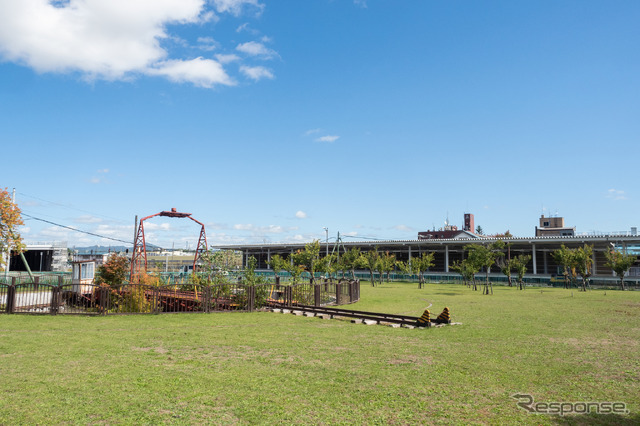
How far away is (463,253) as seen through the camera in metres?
69.3

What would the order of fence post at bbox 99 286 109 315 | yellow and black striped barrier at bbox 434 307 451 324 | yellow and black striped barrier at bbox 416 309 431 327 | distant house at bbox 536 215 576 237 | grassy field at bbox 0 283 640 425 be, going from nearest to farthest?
grassy field at bbox 0 283 640 425 < yellow and black striped barrier at bbox 416 309 431 327 < yellow and black striped barrier at bbox 434 307 451 324 < fence post at bbox 99 286 109 315 < distant house at bbox 536 215 576 237

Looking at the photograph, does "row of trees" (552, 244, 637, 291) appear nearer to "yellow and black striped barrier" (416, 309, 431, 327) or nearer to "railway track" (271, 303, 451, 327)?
"railway track" (271, 303, 451, 327)

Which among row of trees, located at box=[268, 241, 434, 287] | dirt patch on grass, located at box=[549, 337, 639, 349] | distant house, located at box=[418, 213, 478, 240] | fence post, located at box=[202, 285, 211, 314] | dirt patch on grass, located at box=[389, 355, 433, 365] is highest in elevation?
distant house, located at box=[418, 213, 478, 240]

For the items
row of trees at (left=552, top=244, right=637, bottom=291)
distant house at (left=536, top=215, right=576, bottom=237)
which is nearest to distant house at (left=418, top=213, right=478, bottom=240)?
distant house at (left=536, top=215, right=576, bottom=237)

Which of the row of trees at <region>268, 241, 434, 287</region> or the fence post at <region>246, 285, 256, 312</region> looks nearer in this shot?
the fence post at <region>246, 285, 256, 312</region>

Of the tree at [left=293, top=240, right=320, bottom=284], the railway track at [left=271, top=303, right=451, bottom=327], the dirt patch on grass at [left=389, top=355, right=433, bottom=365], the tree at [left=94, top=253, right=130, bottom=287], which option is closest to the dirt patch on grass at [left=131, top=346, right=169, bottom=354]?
the dirt patch on grass at [left=389, top=355, right=433, bottom=365]

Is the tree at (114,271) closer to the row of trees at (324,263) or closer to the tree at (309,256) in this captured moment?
the row of trees at (324,263)

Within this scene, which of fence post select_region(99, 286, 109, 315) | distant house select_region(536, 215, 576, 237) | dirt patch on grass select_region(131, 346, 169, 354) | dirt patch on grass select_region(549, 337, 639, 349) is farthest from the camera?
distant house select_region(536, 215, 576, 237)

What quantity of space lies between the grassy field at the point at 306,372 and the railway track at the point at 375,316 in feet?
2.53

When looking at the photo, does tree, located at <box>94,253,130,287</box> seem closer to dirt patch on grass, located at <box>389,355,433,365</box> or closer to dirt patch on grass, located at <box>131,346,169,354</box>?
dirt patch on grass, located at <box>131,346,169,354</box>

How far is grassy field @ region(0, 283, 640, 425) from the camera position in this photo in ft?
20.8

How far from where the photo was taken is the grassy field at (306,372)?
6336 millimetres

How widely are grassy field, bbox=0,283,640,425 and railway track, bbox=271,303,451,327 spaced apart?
77cm

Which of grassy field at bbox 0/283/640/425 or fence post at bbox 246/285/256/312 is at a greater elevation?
fence post at bbox 246/285/256/312
